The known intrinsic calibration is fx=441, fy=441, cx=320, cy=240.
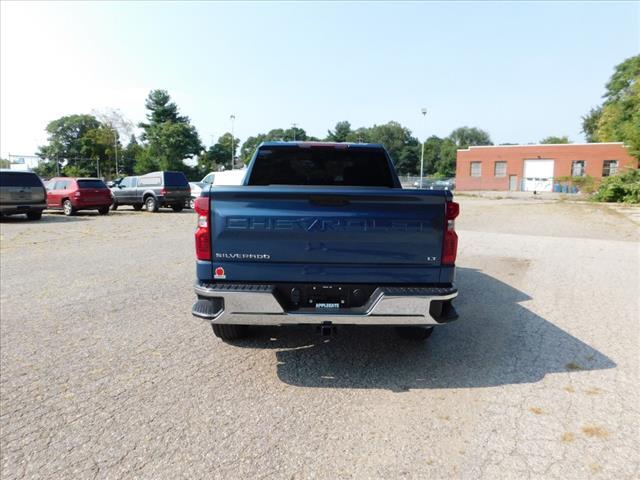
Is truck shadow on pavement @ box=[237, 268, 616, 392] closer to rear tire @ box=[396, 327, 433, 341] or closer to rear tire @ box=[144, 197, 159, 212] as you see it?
rear tire @ box=[396, 327, 433, 341]

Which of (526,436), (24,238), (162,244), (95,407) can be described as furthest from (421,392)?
(24,238)

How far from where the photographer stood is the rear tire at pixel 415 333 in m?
4.34

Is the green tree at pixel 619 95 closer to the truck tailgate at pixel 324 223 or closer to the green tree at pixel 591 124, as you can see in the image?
the green tree at pixel 591 124

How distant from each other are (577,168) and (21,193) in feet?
190

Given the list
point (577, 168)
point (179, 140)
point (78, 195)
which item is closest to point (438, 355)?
point (78, 195)

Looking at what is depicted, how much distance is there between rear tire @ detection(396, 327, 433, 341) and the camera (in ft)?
14.3

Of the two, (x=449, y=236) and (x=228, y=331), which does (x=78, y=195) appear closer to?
(x=228, y=331)

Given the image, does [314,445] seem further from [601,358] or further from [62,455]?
[601,358]

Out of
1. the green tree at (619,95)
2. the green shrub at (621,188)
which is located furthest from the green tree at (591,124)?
the green shrub at (621,188)

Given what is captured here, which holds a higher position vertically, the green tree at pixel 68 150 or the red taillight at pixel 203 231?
the green tree at pixel 68 150

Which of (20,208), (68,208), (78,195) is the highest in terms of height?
(78,195)

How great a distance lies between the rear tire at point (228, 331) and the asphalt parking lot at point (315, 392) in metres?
0.15

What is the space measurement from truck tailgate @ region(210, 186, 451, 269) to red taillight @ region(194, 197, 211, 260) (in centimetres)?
5

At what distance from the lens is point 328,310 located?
11.4 feet
